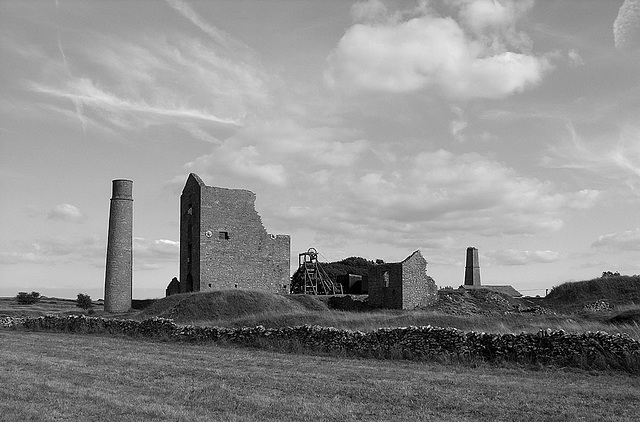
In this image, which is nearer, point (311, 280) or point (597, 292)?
point (597, 292)

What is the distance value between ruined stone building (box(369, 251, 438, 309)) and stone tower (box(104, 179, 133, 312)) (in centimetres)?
1755

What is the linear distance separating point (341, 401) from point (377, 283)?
24.6 m

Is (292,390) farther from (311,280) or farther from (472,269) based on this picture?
(472,269)

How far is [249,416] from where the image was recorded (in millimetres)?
8430

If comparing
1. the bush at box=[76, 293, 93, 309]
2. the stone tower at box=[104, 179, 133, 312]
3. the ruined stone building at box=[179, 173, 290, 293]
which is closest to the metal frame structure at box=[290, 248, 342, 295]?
the ruined stone building at box=[179, 173, 290, 293]

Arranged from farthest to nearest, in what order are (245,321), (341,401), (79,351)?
(245,321) < (79,351) < (341,401)

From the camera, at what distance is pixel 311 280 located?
4669 centimetres

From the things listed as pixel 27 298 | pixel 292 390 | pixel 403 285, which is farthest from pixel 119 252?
pixel 292 390

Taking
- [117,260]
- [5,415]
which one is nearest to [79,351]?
[5,415]

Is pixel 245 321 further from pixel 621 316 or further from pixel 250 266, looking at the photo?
pixel 250 266

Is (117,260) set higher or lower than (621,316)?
higher

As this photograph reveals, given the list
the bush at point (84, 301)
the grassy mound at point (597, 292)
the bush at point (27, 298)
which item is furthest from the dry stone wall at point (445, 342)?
the bush at point (27, 298)

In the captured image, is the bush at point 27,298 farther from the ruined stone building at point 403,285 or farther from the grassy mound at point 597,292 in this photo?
the grassy mound at point 597,292

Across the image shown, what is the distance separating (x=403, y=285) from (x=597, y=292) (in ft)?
37.6
